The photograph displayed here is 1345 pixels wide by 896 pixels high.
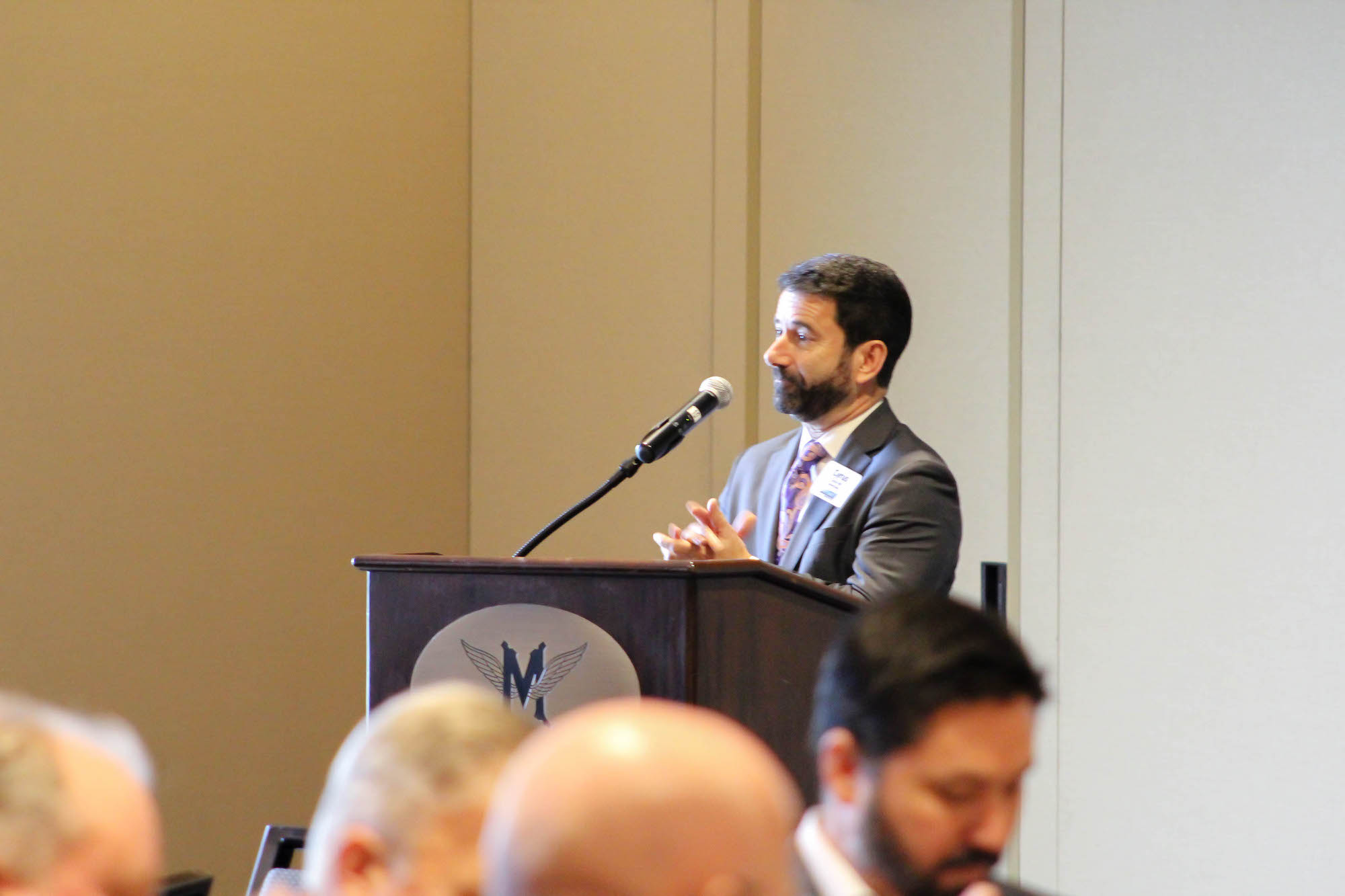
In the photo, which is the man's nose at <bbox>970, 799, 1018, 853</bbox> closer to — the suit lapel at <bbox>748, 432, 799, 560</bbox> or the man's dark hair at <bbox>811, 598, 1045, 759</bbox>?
the man's dark hair at <bbox>811, 598, 1045, 759</bbox>

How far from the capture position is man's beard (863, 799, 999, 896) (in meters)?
Answer: 1.39

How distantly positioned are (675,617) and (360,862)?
1428 mm

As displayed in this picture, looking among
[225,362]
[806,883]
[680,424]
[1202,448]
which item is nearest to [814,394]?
[680,424]

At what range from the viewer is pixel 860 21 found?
17.0ft

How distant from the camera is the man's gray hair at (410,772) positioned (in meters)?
1.08

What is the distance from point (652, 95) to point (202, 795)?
2.81 m

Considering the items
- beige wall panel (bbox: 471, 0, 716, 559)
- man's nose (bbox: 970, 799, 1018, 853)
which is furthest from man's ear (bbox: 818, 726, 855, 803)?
beige wall panel (bbox: 471, 0, 716, 559)

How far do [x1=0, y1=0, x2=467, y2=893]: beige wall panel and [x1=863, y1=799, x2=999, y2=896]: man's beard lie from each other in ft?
11.2

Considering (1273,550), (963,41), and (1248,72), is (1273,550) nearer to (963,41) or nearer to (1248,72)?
(1248,72)

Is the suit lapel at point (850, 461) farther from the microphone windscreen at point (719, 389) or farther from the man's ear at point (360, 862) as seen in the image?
the man's ear at point (360, 862)

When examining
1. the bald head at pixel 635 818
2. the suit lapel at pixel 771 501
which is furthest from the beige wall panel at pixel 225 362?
the bald head at pixel 635 818

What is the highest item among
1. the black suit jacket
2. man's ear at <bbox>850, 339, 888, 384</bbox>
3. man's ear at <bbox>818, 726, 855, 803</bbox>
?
man's ear at <bbox>850, 339, 888, 384</bbox>

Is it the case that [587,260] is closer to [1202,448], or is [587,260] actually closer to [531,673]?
[1202,448]

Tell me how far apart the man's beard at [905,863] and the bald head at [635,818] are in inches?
19.3
